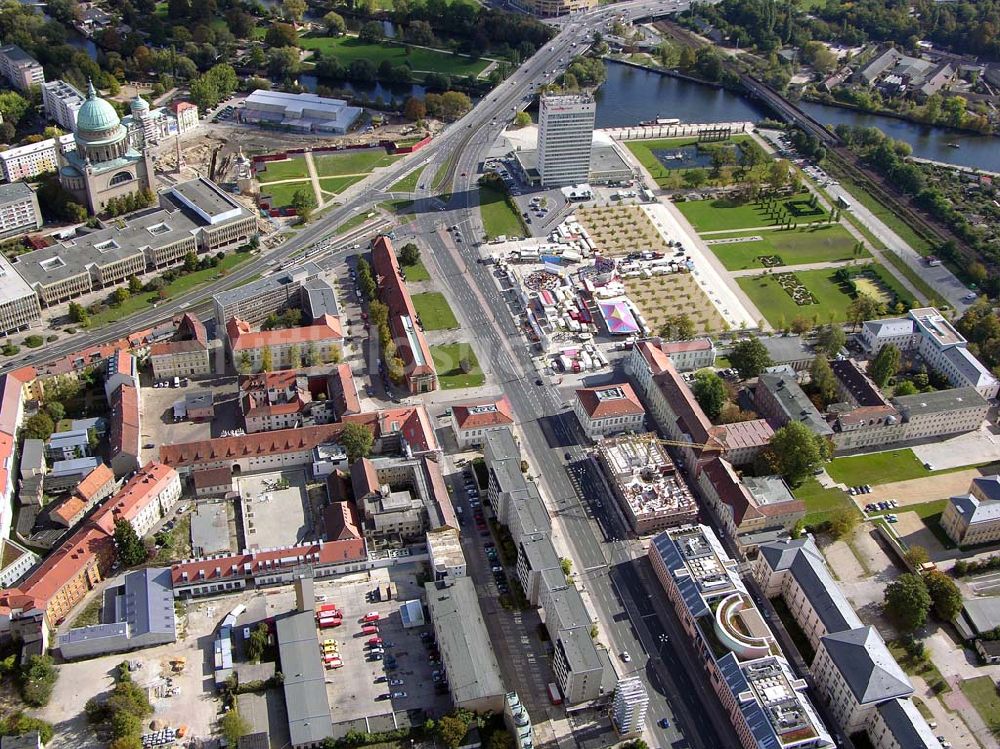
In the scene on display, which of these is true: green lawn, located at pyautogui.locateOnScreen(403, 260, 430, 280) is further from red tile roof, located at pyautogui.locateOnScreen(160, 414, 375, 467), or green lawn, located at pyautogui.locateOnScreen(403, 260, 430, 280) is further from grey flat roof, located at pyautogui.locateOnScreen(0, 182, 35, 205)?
grey flat roof, located at pyautogui.locateOnScreen(0, 182, 35, 205)

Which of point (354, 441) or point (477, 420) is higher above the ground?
point (477, 420)

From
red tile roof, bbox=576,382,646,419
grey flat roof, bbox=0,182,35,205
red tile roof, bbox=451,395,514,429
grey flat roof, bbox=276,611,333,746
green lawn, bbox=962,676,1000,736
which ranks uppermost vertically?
grey flat roof, bbox=0,182,35,205

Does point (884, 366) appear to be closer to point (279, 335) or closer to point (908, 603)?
point (908, 603)

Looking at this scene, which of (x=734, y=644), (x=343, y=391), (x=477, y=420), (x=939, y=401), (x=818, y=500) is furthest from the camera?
(x=939, y=401)

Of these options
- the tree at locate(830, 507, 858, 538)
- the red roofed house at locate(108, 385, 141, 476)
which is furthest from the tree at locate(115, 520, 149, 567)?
the tree at locate(830, 507, 858, 538)

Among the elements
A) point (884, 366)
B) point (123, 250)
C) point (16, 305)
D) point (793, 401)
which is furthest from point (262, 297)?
point (884, 366)

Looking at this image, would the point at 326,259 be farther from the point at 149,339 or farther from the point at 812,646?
the point at 812,646
